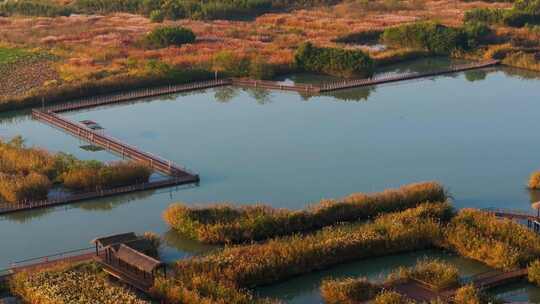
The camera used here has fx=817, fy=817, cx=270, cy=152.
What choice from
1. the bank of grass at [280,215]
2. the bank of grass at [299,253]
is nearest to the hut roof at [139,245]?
the bank of grass at [299,253]

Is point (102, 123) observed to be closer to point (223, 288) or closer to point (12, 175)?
point (12, 175)

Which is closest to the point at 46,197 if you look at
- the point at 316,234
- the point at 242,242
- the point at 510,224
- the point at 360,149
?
the point at 242,242

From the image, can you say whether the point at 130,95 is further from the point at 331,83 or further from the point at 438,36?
the point at 438,36

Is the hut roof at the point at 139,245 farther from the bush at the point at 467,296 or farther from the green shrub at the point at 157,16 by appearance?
the green shrub at the point at 157,16

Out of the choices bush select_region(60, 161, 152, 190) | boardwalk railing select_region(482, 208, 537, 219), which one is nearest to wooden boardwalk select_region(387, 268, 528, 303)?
boardwalk railing select_region(482, 208, 537, 219)

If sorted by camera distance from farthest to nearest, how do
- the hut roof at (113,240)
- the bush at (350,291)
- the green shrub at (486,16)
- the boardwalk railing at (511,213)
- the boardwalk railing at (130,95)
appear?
the green shrub at (486,16)
the boardwalk railing at (130,95)
the boardwalk railing at (511,213)
the hut roof at (113,240)
the bush at (350,291)

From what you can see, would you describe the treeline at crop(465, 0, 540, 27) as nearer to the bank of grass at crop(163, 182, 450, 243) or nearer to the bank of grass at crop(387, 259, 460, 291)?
the bank of grass at crop(163, 182, 450, 243)

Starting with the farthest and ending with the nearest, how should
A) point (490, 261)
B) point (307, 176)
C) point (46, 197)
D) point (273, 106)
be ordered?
point (273, 106) → point (307, 176) → point (46, 197) → point (490, 261)
